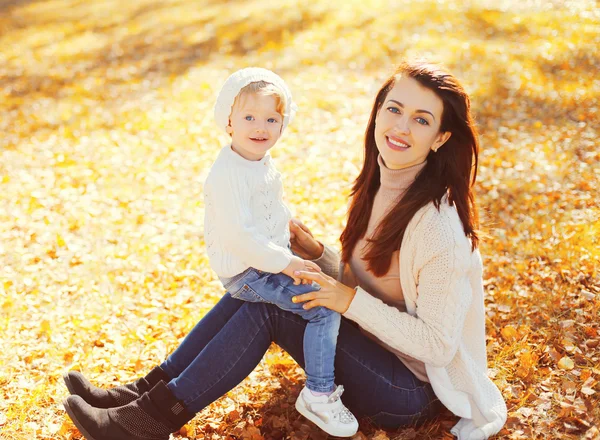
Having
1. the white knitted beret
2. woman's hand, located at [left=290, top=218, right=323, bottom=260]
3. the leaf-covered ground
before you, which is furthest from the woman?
the white knitted beret

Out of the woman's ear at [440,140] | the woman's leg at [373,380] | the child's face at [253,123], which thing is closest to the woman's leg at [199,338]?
the woman's leg at [373,380]

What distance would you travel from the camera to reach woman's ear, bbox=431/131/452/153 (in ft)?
9.03

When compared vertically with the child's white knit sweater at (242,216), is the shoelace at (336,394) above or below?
below

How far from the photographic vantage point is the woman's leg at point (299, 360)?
8.79 ft

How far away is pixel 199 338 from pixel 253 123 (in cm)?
112

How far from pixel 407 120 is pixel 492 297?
6.45 feet

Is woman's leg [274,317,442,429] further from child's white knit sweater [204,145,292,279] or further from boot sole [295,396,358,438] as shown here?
child's white knit sweater [204,145,292,279]

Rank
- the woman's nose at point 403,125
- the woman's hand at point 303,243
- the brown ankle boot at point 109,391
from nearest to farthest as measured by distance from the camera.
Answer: the woman's nose at point 403,125, the brown ankle boot at point 109,391, the woman's hand at point 303,243

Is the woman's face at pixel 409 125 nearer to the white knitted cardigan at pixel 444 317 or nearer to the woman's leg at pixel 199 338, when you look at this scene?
the white knitted cardigan at pixel 444 317

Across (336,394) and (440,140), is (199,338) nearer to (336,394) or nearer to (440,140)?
(336,394)

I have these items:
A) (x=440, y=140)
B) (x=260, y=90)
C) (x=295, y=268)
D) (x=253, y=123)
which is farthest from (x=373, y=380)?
(x=260, y=90)

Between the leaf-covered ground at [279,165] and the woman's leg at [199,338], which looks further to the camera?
the leaf-covered ground at [279,165]

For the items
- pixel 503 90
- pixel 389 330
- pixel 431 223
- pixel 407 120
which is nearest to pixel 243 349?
pixel 389 330

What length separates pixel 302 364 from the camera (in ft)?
9.35
